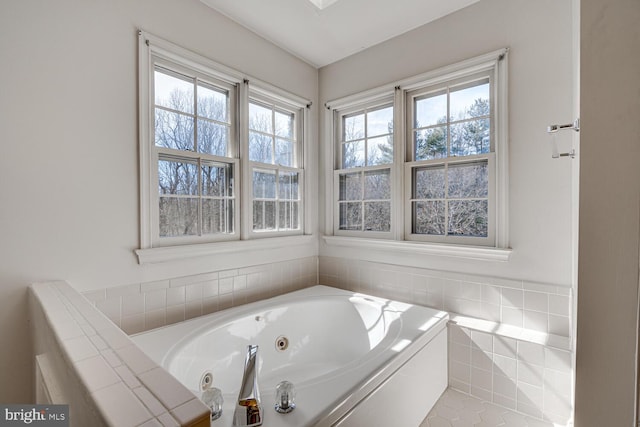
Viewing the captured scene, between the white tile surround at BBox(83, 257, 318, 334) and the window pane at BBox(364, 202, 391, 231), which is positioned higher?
the window pane at BBox(364, 202, 391, 231)

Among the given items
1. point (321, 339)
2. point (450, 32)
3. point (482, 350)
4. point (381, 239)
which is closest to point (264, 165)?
point (381, 239)

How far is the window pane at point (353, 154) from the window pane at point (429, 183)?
559 mm

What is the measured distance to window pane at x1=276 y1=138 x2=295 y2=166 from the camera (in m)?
2.59

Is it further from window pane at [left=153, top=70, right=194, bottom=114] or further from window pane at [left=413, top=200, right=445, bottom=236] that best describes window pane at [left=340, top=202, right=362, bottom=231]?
window pane at [left=153, top=70, right=194, bottom=114]

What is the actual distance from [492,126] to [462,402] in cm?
182

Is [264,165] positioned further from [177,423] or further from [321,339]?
[177,423]

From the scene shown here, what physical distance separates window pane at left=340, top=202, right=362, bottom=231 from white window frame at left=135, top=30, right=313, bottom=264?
1.43 ft

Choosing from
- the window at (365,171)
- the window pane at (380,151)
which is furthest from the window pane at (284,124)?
the window pane at (380,151)

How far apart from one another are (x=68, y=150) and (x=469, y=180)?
2428 mm

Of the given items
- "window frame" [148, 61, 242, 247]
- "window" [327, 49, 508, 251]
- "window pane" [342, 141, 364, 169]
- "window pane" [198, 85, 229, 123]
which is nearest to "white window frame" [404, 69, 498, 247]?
"window" [327, 49, 508, 251]

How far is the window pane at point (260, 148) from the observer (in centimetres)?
234

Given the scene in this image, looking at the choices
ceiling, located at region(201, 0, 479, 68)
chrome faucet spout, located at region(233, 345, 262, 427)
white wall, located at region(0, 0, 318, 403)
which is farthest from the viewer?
ceiling, located at region(201, 0, 479, 68)

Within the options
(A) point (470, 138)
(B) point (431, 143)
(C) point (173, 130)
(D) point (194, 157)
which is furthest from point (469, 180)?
(C) point (173, 130)

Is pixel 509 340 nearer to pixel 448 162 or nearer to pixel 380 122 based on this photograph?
pixel 448 162
